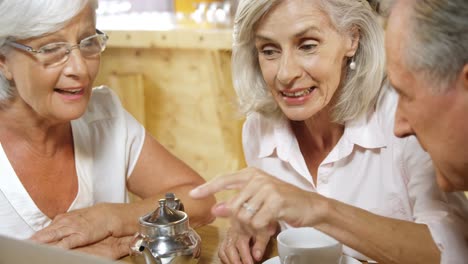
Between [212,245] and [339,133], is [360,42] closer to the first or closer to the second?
[339,133]

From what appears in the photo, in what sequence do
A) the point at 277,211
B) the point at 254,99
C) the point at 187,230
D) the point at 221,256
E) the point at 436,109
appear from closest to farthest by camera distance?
the point at 436,109
the point at 277,211
the point at 187,230
the point at 221,256
the point at 254,99

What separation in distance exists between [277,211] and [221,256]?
0.31 metres

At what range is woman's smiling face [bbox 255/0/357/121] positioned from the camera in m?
1.62

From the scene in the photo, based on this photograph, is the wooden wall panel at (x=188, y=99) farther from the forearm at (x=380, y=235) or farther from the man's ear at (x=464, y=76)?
the man's ear at (x=464, y=76)

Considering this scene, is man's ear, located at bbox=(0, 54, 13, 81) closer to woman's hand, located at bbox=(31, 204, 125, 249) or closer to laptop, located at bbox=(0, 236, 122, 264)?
woman's hand, located at bbox=(31, 204, 125, 249)

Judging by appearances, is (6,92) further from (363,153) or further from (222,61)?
(222,61)

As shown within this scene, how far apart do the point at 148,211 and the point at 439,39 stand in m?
0.91

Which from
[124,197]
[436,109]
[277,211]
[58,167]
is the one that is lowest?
[124,197]

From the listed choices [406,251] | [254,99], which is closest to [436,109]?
[406,251]

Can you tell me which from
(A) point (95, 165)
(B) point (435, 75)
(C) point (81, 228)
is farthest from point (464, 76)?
(A) point (95, 165)

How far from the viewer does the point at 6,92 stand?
64.9 inches

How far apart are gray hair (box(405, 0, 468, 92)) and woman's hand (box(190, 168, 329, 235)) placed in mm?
314

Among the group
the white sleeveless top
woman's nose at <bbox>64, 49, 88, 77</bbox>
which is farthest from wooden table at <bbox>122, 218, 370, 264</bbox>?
woman's nose at <bbox>64, 49, 88, 77</bbox>

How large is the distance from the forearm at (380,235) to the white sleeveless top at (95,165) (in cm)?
73
